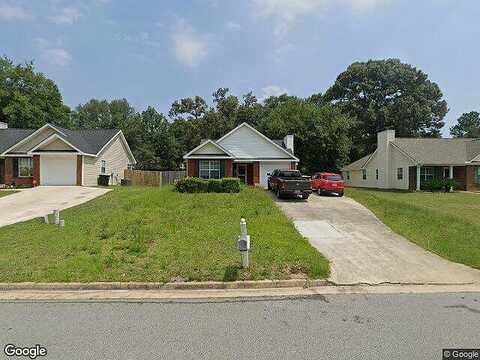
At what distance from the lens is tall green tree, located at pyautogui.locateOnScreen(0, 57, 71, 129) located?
4397 centimetres

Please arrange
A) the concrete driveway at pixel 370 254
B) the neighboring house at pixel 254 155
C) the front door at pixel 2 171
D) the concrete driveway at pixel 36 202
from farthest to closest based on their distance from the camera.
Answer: the neighboring house at pixel 254 155 < the front door at pixel 2 171 < the concrete driveway at pixel 36 202 < the concrete driveway at pixel 370 254

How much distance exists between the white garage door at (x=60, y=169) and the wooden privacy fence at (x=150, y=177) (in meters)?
6.68

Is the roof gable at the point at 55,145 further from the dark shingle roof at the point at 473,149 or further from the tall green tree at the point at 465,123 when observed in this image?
the tall green tree at the point at 465,123

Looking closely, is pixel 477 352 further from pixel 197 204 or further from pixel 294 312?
pixel 197 204

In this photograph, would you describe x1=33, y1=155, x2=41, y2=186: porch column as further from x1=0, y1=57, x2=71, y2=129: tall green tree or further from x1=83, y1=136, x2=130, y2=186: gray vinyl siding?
x1=0, y1=57, x2=71, y2=129: tall green tree

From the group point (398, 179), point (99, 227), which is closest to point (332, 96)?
point (398, 179)

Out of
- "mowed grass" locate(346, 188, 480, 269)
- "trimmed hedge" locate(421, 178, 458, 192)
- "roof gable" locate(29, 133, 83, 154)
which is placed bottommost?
"mowed grass" locate(346, 188, 480, 269)

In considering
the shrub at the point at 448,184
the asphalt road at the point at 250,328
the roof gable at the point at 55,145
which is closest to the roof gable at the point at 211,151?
the roof gable at the point at 55,145

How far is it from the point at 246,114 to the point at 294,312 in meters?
46.0

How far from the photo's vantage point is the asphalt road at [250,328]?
155 inches

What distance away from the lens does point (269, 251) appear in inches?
311

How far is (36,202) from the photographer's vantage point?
1792cm

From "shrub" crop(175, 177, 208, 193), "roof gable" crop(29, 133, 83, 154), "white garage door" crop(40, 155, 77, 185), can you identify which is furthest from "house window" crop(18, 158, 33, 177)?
"shrub" crop(175, 177, 208, 193)

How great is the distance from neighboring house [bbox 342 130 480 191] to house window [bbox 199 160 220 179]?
61.1 ft
